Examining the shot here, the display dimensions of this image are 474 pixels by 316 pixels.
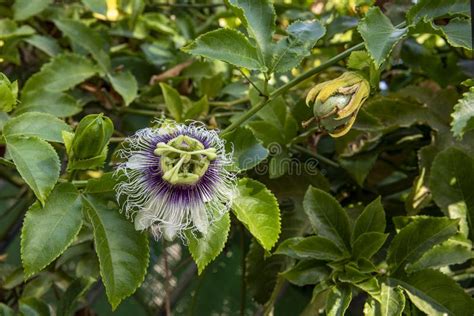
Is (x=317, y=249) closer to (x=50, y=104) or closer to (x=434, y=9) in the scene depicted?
(x=434, y=9)

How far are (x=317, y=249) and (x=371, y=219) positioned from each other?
2.9 inches

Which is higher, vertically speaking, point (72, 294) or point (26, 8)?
point (26, 8)

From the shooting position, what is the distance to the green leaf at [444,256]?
73 cm

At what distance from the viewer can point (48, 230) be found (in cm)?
64

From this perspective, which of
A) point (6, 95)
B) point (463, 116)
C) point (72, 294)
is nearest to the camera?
point (463, 116)

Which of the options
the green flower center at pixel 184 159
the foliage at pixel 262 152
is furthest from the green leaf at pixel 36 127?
the green flower center at pixel 184 159

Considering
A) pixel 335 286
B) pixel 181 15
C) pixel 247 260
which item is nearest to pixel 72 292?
pixel 247 260

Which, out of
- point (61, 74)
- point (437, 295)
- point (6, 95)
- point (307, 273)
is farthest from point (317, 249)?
point (61, 74)

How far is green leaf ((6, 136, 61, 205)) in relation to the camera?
64 centimetres

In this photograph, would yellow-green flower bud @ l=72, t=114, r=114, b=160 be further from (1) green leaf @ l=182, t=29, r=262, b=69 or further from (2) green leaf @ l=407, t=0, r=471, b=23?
(2) green leaf @ l=407, t=0, r=471, b=23

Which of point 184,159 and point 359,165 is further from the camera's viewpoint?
point 359,165

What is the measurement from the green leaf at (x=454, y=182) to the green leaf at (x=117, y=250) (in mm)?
342

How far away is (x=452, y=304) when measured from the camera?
2.32 feet

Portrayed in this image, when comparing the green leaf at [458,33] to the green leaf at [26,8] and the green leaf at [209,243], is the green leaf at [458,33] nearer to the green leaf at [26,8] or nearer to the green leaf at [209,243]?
the green leaf at [209,243]
